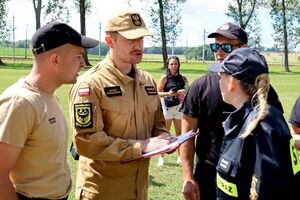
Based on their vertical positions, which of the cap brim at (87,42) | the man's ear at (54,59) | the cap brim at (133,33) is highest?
the cap brim at (133,33)

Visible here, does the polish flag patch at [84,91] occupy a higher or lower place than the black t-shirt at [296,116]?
higher

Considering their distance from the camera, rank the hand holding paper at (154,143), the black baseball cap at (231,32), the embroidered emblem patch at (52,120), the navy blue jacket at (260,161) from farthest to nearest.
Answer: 1. the black baseball cap at (231,32)
2. the hand holding paper at (154,143)
3. the embroidered emblem patch at (52,120)
4. the navy blue jacket at (260,161)

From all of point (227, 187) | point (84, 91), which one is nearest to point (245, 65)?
point (227, 187)

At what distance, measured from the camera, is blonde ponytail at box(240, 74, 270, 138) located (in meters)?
2.58

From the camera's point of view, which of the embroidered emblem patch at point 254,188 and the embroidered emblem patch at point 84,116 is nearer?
the embroidered emblem patch at point 254,188

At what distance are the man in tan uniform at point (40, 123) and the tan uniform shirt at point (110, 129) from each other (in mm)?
243

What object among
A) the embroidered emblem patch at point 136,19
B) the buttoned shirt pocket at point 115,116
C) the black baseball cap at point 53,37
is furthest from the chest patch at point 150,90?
the black baseball cap at point 53,37

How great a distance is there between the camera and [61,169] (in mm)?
3043

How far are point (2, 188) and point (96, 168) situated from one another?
94 cm

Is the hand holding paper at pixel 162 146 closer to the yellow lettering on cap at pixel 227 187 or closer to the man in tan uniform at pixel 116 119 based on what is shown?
the man in tan uniform at pixel 116 119

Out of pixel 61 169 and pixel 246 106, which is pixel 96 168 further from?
pixel 246 106

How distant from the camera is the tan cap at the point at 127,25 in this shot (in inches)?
137

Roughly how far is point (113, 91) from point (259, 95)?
116 centimetres

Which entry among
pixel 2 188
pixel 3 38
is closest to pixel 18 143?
pixel 2 188
